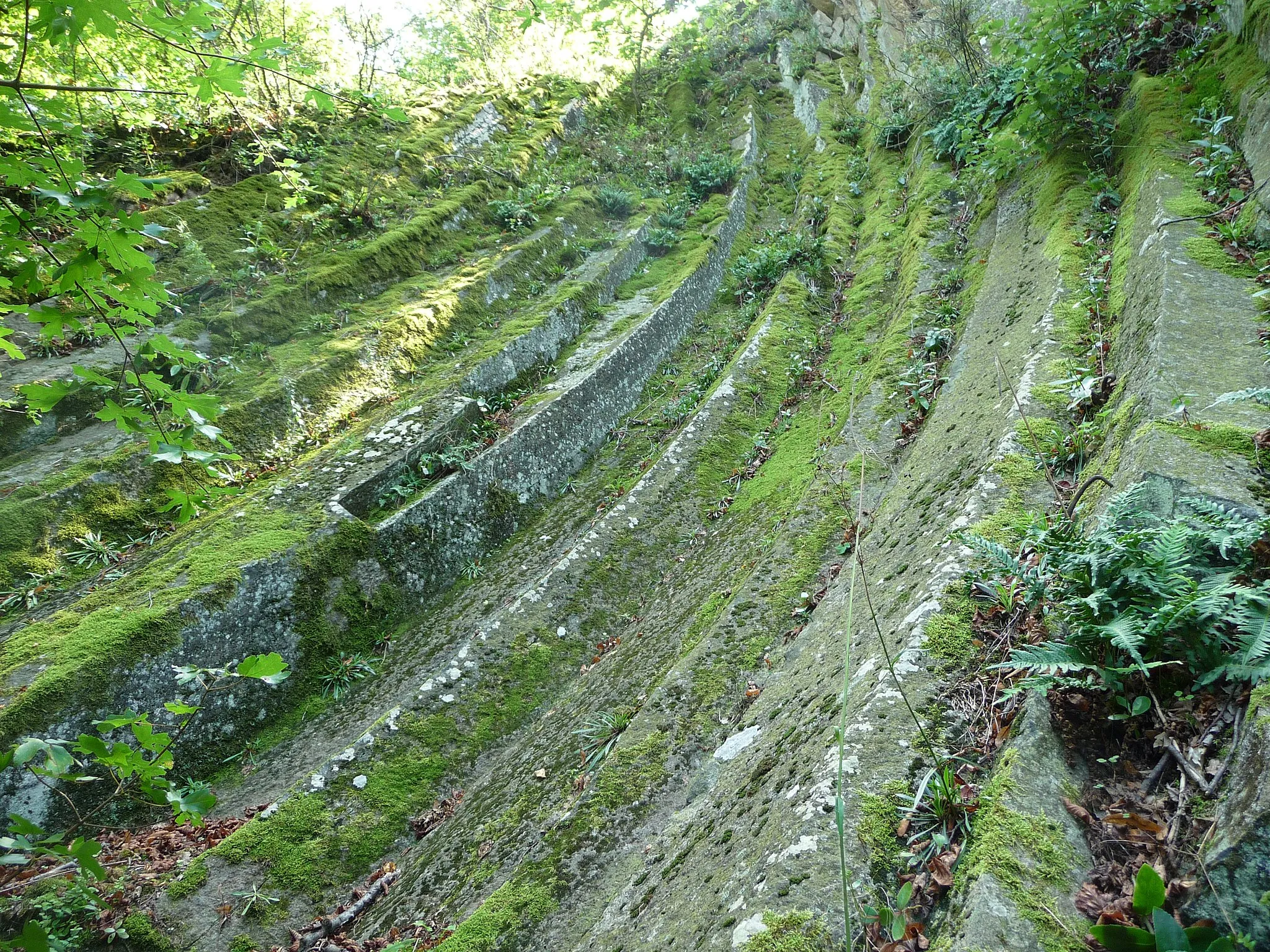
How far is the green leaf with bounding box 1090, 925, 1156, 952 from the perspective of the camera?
1.88m

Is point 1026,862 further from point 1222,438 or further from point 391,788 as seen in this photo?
point 391,788

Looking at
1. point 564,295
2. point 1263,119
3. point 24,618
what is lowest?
point 24,618

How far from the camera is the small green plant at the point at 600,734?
17.8 ft

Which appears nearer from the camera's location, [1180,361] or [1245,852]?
[1245,852]

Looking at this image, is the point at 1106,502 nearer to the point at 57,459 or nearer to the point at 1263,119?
the point at 1263,119

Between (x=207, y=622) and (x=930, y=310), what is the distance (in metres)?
9.76

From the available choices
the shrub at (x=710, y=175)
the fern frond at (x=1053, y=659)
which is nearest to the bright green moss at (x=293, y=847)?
the fern frond at (x=1053, y=659)

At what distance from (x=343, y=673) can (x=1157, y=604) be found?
301 inches

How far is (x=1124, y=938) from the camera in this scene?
6.27ft

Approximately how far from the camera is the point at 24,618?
22.8 ft

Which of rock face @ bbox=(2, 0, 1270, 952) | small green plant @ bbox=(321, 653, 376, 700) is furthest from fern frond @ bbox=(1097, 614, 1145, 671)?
small green plant @ bbox=(321, 653, 376, 700)

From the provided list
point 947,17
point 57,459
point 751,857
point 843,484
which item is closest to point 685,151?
point 947,17

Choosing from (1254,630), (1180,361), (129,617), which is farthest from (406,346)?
(1254,630)

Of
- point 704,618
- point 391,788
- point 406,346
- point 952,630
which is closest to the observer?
point 952,630
